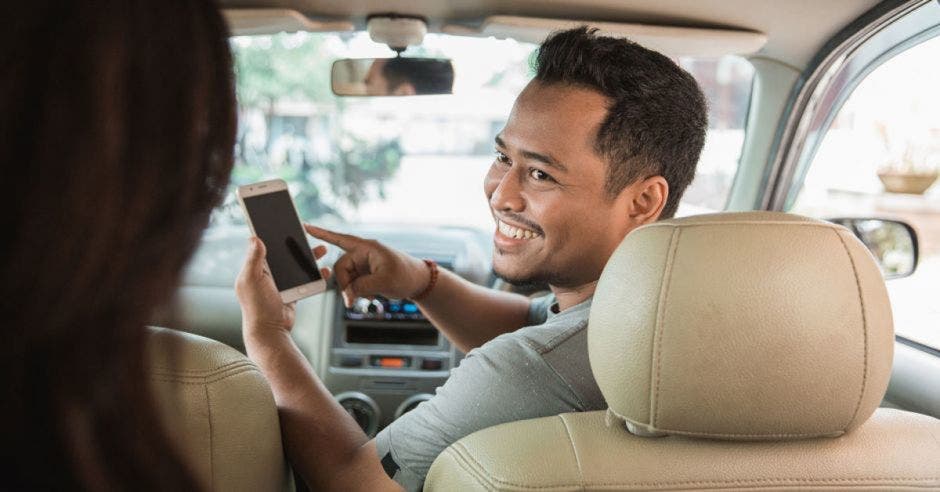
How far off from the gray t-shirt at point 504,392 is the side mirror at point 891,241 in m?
1.70

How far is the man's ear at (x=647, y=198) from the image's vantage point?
8.33 ft

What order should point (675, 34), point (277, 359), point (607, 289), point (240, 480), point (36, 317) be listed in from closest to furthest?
point (36, 317), point (607, 289), point (240, 480), point (277, 359), point (675, 34)

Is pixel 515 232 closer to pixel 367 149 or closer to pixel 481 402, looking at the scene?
pixel 481 402

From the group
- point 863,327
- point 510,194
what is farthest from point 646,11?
point 863,327

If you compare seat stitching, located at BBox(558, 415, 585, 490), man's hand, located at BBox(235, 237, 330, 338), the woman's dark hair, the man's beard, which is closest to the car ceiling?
the man's beard

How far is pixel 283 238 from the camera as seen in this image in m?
2.90

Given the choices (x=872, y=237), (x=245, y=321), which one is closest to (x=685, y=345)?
(x=245, y=321)

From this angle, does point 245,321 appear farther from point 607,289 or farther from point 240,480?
point 607,289

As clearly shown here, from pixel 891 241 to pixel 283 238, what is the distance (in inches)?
86.9

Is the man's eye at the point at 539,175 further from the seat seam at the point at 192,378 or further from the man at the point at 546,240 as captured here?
the seat seam at the point at 192,378

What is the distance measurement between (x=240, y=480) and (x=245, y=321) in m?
0.72

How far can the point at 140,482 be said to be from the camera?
3.27 ft

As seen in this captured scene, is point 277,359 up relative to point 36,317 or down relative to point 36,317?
down

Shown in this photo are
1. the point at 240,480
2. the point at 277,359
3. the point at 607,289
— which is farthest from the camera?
the point at 277,359
